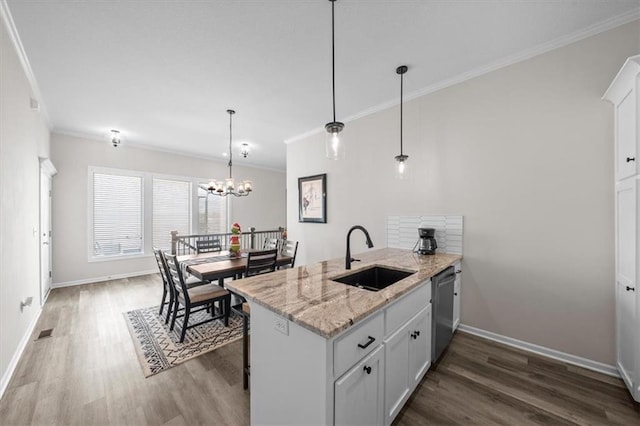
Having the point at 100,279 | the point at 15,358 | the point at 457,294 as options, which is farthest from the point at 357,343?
the point at 100,279

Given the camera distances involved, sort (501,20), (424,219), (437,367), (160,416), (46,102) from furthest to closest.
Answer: (46,102)
(424,219)
(437,367)
(501,20)
(160,416)

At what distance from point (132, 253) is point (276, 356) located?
5749 mm

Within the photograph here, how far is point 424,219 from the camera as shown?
3.08m

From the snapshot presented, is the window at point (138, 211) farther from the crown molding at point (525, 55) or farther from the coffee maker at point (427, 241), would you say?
the coffee maker at point (427, 241)

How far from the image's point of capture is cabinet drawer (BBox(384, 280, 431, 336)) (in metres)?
1.46

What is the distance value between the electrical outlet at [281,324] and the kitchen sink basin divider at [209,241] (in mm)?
3533

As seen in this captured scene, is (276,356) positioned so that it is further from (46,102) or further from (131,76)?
(46,102)

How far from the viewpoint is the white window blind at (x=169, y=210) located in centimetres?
576

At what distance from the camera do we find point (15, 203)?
2379mm

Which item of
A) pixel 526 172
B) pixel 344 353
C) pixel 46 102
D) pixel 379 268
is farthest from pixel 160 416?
pixel 46 102

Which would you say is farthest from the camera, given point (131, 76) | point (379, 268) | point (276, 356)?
point (131, 76)

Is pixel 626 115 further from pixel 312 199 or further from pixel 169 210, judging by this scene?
pixel 169 210

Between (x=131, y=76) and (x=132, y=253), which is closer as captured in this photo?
(x=131, y=76)

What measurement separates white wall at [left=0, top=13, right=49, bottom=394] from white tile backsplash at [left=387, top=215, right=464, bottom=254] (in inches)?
153
